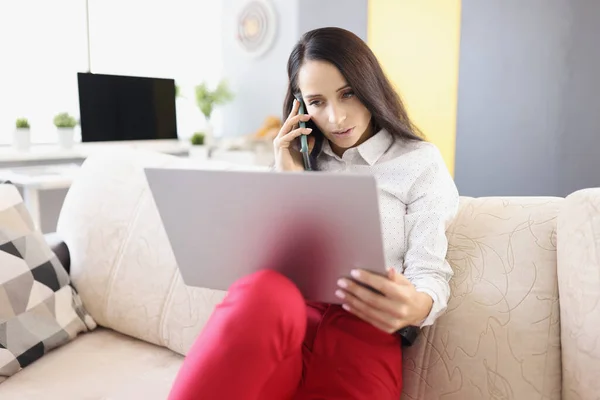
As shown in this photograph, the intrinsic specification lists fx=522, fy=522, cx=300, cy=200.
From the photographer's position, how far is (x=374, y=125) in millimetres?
1169

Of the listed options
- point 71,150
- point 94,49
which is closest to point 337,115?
point 71,150

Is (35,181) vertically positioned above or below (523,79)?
below

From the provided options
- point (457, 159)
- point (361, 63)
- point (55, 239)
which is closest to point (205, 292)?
point (55, 239)

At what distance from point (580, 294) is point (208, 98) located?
10.8ft

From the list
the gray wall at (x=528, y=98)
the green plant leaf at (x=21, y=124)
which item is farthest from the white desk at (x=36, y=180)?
the gray wall at (x=528, y=98)

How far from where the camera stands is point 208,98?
3803mm

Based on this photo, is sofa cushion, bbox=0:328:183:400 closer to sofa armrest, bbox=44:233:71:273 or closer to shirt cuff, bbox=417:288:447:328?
sofa armrest, bbox=44:233:71:273

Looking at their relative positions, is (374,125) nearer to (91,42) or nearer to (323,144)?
(323,144)

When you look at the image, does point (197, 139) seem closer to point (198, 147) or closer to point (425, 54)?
point (198, 147)

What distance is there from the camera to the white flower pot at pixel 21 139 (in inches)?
107

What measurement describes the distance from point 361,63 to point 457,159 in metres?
2.01

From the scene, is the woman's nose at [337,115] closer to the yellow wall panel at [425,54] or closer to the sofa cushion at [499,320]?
the sofa cushion at [499,320]

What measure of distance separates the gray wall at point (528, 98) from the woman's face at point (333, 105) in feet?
6.00

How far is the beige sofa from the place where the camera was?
876mm
